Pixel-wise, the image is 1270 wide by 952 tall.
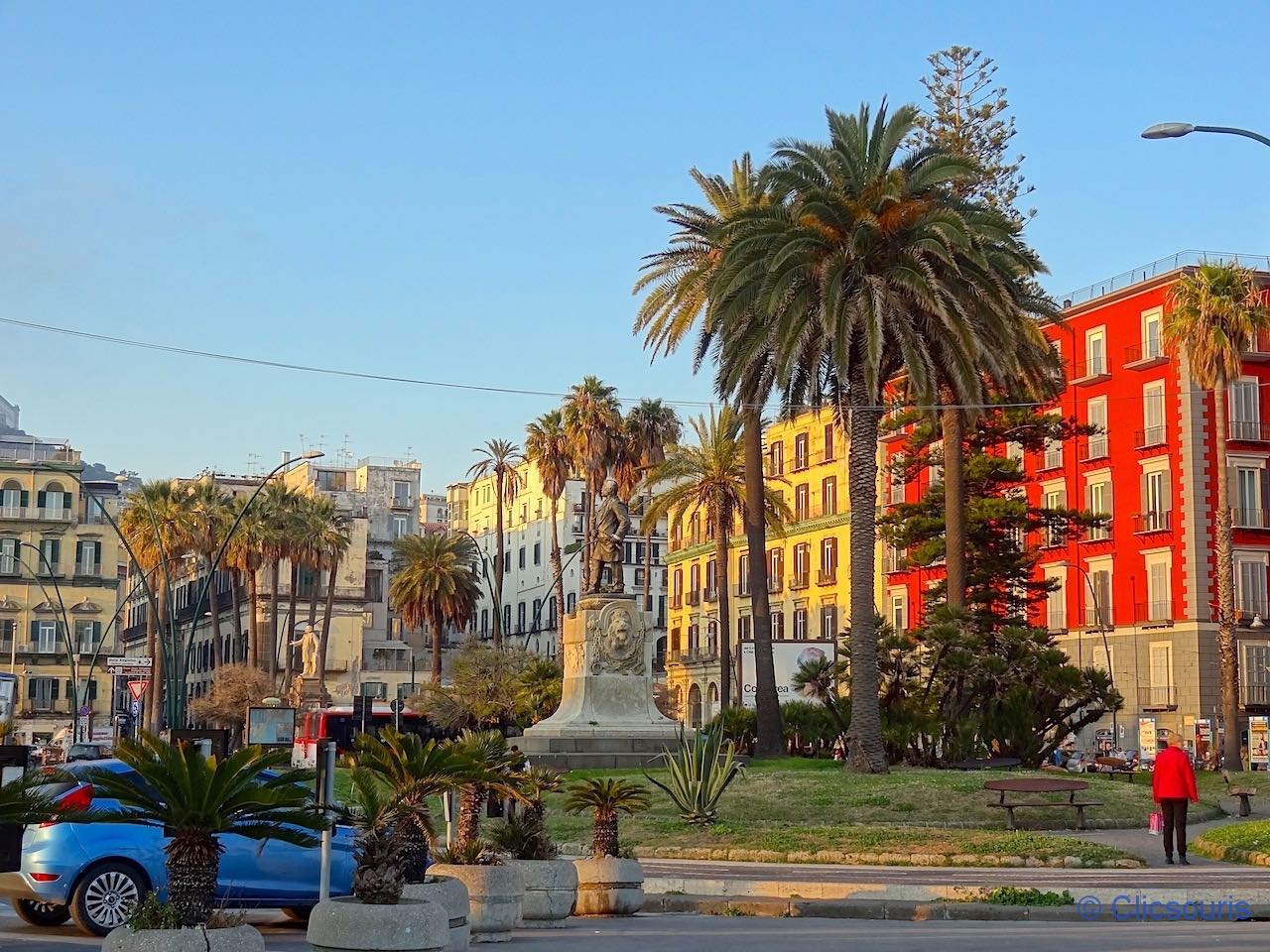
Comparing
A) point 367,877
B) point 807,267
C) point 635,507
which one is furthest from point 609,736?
point 635,507

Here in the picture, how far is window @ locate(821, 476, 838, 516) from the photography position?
85812mm

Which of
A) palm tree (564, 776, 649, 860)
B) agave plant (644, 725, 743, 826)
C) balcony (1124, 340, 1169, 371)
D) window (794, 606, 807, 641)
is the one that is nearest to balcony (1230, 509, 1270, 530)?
balcony (1124, 340, 1169, 371)

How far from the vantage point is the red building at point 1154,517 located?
209ft

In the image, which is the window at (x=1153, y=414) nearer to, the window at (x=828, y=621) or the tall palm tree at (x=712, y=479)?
the tall palm tree at (x=712, y=479)

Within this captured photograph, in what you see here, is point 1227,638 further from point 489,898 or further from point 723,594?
point 489,898

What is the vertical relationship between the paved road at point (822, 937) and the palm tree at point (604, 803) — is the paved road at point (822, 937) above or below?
below

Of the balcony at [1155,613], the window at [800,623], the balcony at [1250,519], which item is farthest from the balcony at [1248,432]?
the window at [800,623]

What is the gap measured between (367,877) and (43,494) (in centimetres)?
11244

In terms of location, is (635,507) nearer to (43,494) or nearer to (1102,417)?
(43,494)

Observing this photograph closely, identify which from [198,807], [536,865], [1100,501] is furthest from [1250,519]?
[198,807]

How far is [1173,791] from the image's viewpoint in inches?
882

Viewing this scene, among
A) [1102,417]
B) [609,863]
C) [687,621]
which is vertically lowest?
[609,863]

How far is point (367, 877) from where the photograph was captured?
11.6 meters

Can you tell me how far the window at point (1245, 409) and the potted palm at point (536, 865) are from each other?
54365 millimetres
